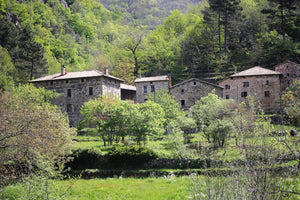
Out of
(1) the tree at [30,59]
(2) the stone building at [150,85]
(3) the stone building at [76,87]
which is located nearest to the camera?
(3) the stone building at [76,87]

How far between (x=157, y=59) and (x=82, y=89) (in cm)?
2461

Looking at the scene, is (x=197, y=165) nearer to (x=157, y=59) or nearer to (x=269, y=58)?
(x=269, y=58)

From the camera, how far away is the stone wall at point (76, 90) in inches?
1346

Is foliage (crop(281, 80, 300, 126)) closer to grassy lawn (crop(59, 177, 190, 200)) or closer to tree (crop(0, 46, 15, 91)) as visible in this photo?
grassy lawn (crop(59, 177, 190, 200))

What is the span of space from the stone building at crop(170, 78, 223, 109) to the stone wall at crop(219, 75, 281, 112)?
2.33 metres

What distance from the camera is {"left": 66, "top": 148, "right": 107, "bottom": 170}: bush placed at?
21.2 m

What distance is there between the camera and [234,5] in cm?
4434

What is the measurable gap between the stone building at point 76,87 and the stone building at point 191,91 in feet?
33.3

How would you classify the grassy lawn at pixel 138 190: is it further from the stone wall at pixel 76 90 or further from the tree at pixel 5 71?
the tree at pixel 5 71

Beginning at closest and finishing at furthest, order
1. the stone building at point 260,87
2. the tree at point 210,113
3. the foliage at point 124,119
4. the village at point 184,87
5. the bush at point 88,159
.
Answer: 1. the bush at point 88,159
2. the tree at point 210,113
3. the foliage at point 124,119
4. the stone building at point 260,87
5. the village at point 184,87

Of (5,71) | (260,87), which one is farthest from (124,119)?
(5,71)

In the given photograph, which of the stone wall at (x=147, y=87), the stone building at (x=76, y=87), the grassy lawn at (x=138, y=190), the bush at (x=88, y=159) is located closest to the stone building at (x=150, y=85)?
the stone wall at (x=147, y=87)

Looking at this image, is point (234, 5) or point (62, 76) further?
point (234, 5)

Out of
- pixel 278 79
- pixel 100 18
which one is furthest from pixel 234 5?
pixel 100 18
